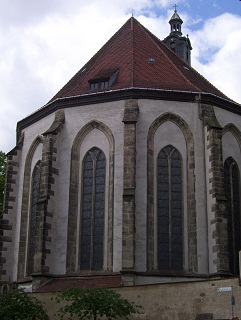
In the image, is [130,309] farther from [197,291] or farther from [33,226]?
[33,226]

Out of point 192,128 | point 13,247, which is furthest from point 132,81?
point 13,247

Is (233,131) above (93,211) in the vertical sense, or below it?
above

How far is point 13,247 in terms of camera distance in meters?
22.8

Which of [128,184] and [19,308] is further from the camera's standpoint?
[128,184]

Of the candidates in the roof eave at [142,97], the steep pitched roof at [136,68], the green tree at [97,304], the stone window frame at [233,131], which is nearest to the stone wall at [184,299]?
the green tree at [97,304]

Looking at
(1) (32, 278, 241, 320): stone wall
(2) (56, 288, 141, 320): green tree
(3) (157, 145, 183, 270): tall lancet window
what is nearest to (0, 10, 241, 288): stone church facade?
(3) (157, 145, 183, 270): tall lancet window

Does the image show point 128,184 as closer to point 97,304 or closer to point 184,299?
point 184,299

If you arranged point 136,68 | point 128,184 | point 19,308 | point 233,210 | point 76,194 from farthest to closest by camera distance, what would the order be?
point 136,68, point 233,210, point 76,194, point 128,184, point 19,308

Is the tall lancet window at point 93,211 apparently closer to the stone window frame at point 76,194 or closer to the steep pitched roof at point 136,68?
the stone window frame at point 76,194

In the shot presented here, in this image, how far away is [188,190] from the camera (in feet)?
68.2

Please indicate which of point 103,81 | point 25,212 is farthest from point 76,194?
point 103,81

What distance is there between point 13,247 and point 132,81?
836 cm

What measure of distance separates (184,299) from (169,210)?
5.86 metres

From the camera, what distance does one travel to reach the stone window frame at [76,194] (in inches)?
797
